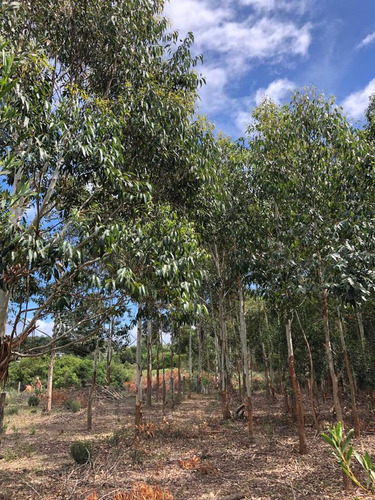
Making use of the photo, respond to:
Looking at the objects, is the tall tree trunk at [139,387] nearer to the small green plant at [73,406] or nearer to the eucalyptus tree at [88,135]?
the eucalyptus tree at [88,135]

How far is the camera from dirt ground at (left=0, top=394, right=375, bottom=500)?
7.27m

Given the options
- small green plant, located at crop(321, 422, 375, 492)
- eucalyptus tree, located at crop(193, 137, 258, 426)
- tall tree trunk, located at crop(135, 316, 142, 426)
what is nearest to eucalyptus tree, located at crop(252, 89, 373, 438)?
eucalyptus tree, located at crop(193, 137, 258, 426)

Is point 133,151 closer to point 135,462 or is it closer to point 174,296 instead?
point 174,296

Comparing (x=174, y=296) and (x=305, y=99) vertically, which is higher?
(x=305, y=99)

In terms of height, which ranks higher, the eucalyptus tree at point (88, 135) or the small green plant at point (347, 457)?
the eucalyptus tree at point (88, 135)

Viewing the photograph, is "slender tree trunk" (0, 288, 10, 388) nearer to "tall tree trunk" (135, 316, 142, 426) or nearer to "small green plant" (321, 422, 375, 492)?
"small green plant" (321, 422, 375, 492)

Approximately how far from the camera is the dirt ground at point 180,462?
7266mm

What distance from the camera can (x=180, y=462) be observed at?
926 cm

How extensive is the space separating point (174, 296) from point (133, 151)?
359cm

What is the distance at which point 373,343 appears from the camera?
17688 millimetres

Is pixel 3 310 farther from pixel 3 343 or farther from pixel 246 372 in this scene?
pixel 246 372

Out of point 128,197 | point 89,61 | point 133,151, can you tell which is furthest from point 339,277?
point 89,61

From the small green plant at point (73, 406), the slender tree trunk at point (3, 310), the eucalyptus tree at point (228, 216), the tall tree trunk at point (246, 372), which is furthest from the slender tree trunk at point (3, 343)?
the small green plant at point (73, 406)

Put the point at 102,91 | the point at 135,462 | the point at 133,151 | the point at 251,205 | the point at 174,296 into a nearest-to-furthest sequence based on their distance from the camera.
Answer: the point at 174,296 → the point at 133,151 → the point at 102,91 → the point at 135,462 → the point at 251,205
